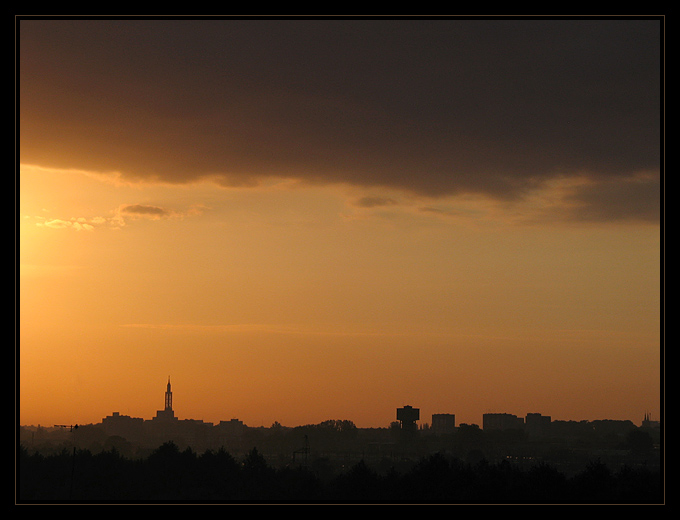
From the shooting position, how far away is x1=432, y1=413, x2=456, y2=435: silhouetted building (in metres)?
181

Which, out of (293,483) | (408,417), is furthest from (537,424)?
(293,483)

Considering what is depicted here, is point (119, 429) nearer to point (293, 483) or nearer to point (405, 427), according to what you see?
point (405, 427)

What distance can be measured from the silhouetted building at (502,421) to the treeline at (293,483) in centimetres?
7743

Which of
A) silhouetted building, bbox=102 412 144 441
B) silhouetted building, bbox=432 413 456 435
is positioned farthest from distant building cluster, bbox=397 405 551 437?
silhouetted building, bbox=102 412 144 441

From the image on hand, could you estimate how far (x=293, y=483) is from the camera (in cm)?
9694

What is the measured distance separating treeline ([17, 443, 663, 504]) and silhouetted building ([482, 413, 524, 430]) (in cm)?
7743

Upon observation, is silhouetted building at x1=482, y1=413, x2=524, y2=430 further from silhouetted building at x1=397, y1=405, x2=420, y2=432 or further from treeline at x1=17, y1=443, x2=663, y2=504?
treeline at x1=17, y1=443, x2=663, y2=504

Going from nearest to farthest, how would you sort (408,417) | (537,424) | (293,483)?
→ 1. (293,483)
2. (537,424)
3. (408,417)

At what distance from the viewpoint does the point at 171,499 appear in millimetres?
88938

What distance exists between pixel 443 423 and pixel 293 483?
95.7 m

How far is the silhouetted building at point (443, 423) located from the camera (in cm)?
18112
